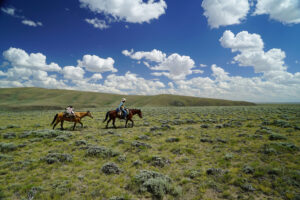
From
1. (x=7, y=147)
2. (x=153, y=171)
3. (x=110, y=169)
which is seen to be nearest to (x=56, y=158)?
(x=110, y=169)

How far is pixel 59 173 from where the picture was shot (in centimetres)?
627

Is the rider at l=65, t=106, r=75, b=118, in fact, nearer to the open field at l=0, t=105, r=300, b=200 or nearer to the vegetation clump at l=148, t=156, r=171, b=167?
the open field at l=0, t=105, r=300, b=200

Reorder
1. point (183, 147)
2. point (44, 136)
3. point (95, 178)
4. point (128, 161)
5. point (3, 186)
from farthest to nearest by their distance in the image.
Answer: point (44, 136) → point (183, 147) → point (128, 161) → point (95, 178) → point (3, 186)

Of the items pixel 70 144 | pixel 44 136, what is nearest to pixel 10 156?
pixel 70 144

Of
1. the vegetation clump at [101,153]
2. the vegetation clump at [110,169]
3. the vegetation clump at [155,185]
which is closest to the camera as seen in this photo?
the vegetation clump at [155,185]

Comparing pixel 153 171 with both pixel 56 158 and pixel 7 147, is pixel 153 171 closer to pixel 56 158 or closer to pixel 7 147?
pixel 56 158

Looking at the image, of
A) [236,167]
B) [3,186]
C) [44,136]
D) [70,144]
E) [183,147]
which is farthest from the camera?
Answer: [44,136]

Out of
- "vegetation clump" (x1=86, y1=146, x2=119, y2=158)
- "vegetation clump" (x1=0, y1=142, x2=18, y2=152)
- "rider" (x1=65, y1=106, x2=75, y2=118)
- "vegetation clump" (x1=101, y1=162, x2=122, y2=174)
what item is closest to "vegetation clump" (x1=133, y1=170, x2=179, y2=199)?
"vegetation clump" (x1=101, y1=162, x2=122, y2=174)

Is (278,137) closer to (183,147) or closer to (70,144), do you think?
(183,147)

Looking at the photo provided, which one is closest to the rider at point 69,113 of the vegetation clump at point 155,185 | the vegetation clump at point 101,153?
the vegetation clump at point 101,153

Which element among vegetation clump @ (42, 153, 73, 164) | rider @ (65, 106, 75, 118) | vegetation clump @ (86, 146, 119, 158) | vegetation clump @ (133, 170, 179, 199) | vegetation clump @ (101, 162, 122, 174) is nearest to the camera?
vegetation clump @ (133, 170, 179, 199)

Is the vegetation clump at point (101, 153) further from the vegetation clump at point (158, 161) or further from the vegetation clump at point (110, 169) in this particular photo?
the vegetation clump at point (158, 161)

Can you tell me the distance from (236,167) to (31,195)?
29.6 feet

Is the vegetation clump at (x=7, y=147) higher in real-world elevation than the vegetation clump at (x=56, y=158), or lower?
lower
